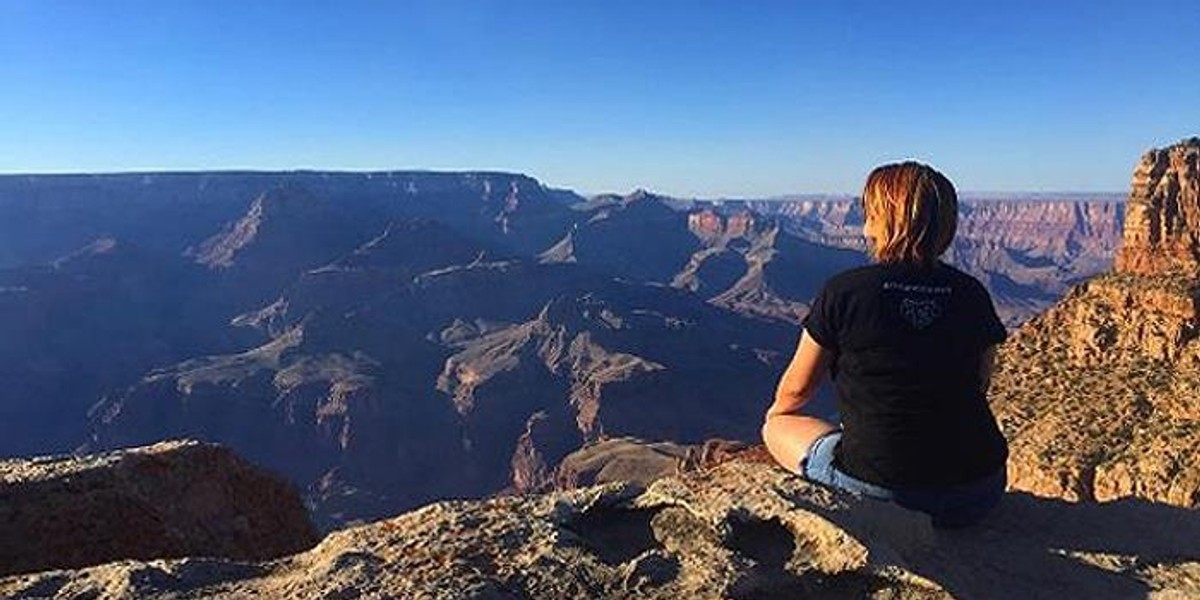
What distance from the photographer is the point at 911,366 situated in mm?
5512

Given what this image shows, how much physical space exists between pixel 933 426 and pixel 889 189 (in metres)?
1.38

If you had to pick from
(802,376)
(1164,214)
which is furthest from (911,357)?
(1164,214)

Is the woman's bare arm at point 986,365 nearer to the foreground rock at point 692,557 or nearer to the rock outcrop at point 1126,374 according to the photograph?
the foreground rock at point 692,557

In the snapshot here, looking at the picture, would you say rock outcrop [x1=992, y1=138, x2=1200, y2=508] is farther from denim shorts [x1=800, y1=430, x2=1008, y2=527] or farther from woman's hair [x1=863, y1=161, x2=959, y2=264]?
woman's hair [x1=863, y1=161, x2=959, y2=264]

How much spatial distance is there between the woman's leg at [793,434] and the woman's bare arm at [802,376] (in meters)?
0.10

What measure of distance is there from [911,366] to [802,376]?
72 cm

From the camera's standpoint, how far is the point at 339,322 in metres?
164

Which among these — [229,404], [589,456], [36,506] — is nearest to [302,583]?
[36,506]

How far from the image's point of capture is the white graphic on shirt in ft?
18.1

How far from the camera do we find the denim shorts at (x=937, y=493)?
572 cm

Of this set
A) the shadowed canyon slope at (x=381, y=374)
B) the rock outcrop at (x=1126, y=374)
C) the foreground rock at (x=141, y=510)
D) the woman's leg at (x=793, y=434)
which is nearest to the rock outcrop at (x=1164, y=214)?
the rock outcrop at (x=1126, y=374)

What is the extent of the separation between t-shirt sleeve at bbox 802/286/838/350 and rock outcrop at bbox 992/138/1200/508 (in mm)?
17603

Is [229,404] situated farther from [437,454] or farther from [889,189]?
[889,189]

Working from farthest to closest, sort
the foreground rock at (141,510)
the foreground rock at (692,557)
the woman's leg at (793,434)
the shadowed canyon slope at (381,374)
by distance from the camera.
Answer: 1. the shadowed canyon slope at (381,374)
2. the foreground rock at (141,510)
3. the woman's leg at (793,434)
4. the foreground rock at (692,557)
